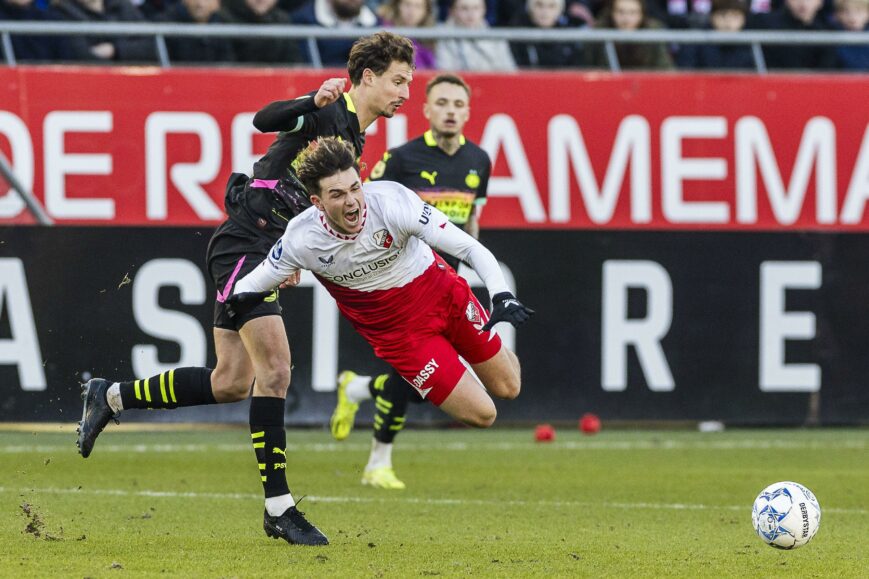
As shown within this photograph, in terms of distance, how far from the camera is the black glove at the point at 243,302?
22.5 feet

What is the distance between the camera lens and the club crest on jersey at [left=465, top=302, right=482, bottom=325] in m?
7.55

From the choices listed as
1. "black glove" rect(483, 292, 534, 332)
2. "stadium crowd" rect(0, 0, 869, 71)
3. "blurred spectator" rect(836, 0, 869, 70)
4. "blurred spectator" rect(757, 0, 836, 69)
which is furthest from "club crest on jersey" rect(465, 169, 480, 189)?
"blurred spectator" rect(836, 0, 869, 70)

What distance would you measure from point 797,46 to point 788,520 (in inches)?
346

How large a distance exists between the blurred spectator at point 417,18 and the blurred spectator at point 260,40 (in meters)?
0.90

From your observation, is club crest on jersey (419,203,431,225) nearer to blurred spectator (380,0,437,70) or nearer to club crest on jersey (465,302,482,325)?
club crest on jersey (465,302,482,325)

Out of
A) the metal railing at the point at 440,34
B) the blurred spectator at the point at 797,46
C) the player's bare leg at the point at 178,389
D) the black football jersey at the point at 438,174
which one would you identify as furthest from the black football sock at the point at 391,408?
the blurred spectator at the point at 797,46

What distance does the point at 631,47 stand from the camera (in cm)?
1438

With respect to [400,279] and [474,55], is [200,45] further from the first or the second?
[400,279]

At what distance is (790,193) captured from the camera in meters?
14.1

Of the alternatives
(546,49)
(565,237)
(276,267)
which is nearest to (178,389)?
(276,267)

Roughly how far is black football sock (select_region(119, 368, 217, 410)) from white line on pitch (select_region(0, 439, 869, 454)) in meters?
4.14

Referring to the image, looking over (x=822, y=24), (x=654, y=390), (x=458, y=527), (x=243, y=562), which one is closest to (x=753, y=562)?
(x=458, y=527)

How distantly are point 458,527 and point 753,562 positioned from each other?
1647 millimetres

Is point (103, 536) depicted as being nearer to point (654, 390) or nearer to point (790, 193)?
point (654, 390)
